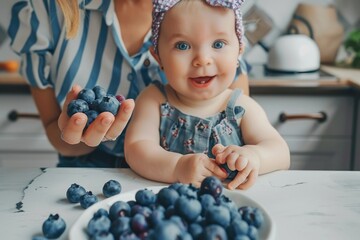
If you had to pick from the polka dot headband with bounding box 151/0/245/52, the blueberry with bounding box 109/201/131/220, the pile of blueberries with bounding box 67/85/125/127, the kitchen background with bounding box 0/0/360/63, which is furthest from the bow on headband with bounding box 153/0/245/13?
the kitchen background with bounding box 0/0/360/63

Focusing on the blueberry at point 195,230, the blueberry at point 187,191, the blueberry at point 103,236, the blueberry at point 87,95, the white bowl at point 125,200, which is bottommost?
the white bowl at point 125,200

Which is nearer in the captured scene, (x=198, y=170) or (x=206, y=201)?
(x=206, y=201)

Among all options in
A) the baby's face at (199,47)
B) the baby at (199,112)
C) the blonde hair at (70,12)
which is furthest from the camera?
the blonde hair at (70,12)

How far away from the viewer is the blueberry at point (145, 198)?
68 cm

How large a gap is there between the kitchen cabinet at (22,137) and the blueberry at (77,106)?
1.21m

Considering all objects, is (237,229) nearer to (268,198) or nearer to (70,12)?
(268,198)

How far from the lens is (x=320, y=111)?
197 cm

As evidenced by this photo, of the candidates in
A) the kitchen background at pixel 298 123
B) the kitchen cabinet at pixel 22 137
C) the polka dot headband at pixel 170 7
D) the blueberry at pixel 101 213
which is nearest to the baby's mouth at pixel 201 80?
the polka dot headband at pixel 170 7

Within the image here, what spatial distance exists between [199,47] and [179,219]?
0.46 metres

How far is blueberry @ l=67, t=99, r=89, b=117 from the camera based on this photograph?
0.82 meters

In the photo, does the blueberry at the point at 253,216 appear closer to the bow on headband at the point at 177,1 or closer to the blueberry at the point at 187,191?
the blueberry at the point at 187,191

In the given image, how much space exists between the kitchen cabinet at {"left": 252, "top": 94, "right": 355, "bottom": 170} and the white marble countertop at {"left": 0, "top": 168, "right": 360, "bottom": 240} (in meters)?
1.03

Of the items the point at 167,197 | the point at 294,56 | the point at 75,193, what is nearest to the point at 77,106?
the point at 75,193

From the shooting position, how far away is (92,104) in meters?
0.84
